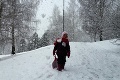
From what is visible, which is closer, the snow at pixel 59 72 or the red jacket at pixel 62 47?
the snow at pixel 59 72

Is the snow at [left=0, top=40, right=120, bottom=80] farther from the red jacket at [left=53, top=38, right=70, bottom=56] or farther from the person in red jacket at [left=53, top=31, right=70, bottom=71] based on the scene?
the red jacket at [left=53, top=38, right=70, bottom=56]

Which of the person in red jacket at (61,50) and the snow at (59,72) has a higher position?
the person in red jacket at (61,50)

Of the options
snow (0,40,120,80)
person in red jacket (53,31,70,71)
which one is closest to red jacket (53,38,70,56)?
person in red jacket (53,31,70,71)

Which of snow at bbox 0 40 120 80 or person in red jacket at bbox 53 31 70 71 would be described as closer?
snow at bbox 0 40 120 80

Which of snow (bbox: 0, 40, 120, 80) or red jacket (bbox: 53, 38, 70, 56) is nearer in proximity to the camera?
snow (bbox: 0, 40, 120, 80)

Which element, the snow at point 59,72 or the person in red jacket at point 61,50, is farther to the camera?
the person in red jacket at point 61,50

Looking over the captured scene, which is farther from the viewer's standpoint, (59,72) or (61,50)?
(61,50)

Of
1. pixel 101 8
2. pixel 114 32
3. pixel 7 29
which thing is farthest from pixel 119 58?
pixel 101 8

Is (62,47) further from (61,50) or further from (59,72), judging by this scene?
(59,72)

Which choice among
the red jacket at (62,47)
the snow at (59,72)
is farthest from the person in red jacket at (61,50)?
the snow at (59,72)

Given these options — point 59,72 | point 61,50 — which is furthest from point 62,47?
point 59,72

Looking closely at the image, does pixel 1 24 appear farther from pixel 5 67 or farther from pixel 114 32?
pixel 114 32

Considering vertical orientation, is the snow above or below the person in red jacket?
below

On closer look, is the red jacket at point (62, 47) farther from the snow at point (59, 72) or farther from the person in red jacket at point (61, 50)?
the snow at point (59, 72)
